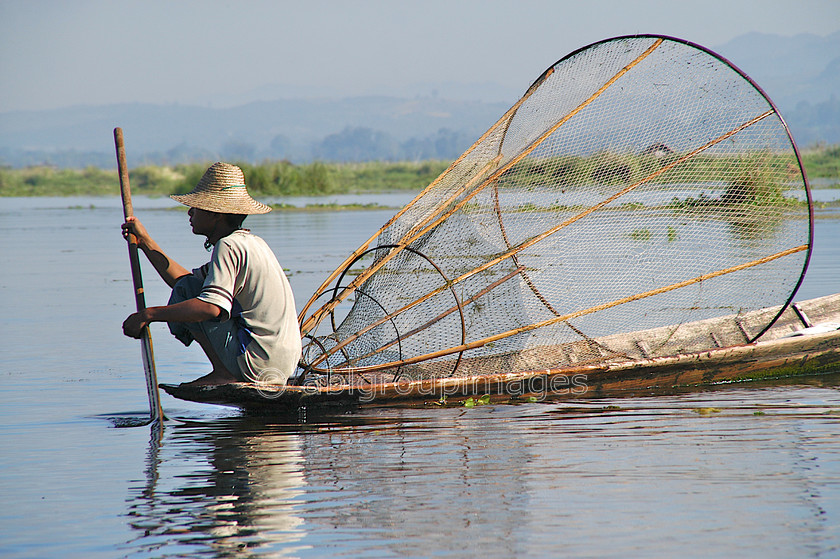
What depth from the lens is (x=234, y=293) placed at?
15.8ft

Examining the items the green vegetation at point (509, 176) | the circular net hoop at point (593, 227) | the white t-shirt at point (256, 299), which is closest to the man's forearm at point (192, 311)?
the white t-shirt at point (256, 299)

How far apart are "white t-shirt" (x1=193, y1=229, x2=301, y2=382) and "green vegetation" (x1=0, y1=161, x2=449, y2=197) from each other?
31.8 metres

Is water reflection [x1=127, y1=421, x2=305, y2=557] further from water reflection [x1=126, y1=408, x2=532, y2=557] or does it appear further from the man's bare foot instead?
the man's bare foot

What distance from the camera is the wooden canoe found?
5281 mm

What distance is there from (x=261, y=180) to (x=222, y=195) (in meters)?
32.6

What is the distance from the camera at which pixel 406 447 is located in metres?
4.86

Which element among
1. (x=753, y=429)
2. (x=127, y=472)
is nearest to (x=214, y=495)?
(x=127, y=472)

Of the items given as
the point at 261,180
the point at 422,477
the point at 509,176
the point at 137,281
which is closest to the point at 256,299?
the point at 137,281

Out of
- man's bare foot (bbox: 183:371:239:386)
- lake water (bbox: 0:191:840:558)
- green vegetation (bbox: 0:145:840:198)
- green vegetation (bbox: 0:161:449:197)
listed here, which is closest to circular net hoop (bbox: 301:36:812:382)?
green vegetation (bbox: 0:145:840:198)

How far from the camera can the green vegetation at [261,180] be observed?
37500mm

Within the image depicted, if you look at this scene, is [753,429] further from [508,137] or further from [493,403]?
[508,137]

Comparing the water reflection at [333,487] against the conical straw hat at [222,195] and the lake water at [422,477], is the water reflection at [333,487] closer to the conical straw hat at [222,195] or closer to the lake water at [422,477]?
the lake water at [422,477]

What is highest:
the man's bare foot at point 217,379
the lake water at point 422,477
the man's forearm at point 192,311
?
the man's forearm at point 192,311

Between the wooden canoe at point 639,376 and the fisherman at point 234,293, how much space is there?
16cm
